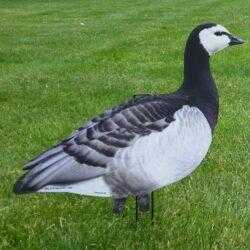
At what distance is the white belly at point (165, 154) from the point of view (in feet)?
20.5

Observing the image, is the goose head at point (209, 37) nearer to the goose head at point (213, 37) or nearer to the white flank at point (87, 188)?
the goose head at point (213, 37)

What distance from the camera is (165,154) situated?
6.32 meters

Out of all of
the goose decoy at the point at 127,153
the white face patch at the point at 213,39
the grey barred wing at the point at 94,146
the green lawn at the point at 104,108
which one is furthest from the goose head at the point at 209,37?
the green lawn at the point at 104,108

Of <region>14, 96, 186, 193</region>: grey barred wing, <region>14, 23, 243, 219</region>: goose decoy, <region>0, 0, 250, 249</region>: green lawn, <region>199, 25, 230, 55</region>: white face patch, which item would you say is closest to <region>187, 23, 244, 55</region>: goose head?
<region>199, 25, 230, 55</region>: white face patch

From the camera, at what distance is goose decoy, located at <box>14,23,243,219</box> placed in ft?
20.5

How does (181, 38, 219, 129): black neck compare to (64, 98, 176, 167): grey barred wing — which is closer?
(64, 98, 176, 167): grey barred wing

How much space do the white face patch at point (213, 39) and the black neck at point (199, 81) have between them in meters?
0.06

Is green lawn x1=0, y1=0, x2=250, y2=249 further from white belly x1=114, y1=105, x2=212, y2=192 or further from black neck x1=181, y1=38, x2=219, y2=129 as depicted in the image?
black neck x1=181, y1=38, x2=219, y2=129

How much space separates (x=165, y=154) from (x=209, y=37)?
1608 millimetres

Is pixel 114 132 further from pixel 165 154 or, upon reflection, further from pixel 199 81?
pixel 199 81

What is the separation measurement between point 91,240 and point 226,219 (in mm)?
1646

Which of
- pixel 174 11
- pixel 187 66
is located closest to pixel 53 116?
pixel 187 66

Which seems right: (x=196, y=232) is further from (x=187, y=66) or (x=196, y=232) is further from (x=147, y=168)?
(x=187, y=66)

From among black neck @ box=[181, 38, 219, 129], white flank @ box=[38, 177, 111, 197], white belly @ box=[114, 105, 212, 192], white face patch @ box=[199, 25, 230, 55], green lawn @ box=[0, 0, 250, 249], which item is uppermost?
white face patch @ box=[199, 25, 230, 55]
